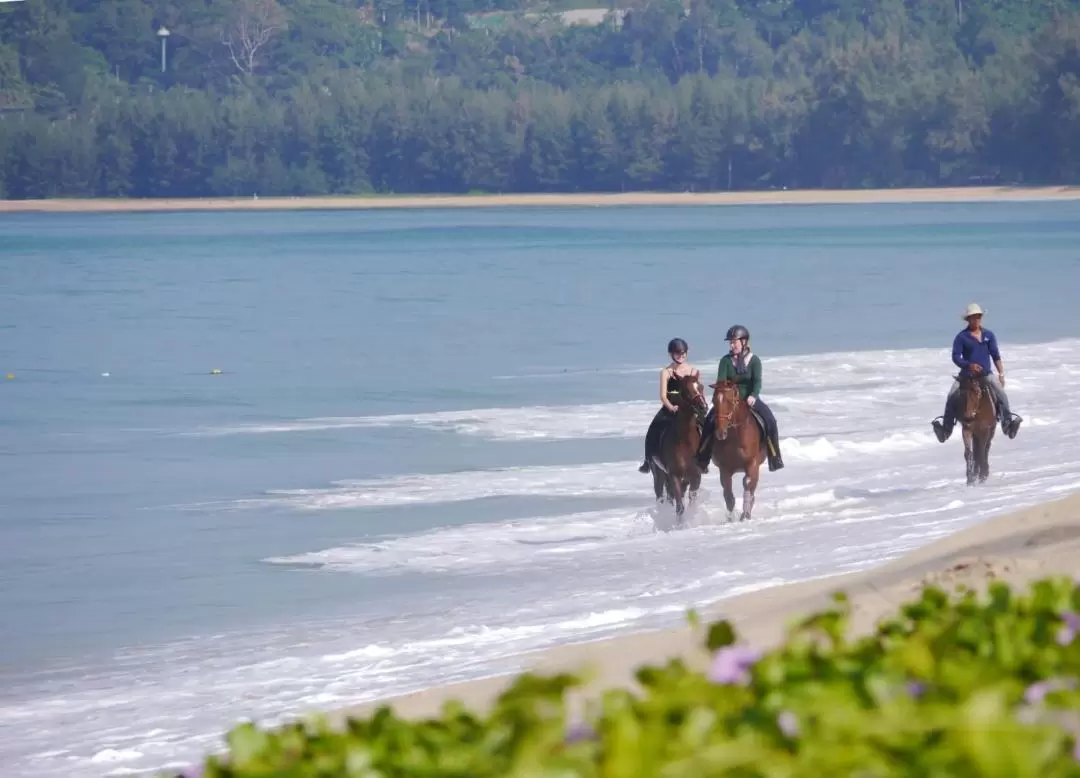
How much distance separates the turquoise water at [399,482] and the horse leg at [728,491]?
0.19 m

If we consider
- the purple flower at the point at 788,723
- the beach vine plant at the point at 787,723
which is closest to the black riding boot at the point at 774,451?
the beach vine plant at the point at 787,723

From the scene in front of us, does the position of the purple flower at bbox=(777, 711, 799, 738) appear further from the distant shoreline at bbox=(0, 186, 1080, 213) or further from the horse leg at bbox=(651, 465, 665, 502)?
the distant shoreline at bbox=(0, 186, 1080, 213)

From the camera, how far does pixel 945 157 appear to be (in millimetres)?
143500

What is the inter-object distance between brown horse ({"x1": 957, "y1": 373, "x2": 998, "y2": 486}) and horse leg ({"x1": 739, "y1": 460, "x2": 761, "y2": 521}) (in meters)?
2.12

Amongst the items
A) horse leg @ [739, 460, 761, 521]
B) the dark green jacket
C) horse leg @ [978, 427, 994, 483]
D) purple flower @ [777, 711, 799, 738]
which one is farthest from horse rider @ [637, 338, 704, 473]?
purple flower @ [777, 711, 799, 738]

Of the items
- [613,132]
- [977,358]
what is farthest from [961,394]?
[613,132]

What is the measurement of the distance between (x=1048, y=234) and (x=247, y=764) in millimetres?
95423

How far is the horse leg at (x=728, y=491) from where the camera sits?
1606 cm

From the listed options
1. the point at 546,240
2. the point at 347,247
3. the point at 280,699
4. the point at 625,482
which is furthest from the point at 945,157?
the point at 280,699

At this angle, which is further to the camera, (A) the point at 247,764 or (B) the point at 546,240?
(B) the point at 546,240

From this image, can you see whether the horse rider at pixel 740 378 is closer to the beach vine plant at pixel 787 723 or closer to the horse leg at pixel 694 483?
the horse leg at pixel 694 483

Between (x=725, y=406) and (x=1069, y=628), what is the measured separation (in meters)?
11.4

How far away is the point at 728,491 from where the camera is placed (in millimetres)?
16375

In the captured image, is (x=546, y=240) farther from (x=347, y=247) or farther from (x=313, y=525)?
(x=313, y=525)
